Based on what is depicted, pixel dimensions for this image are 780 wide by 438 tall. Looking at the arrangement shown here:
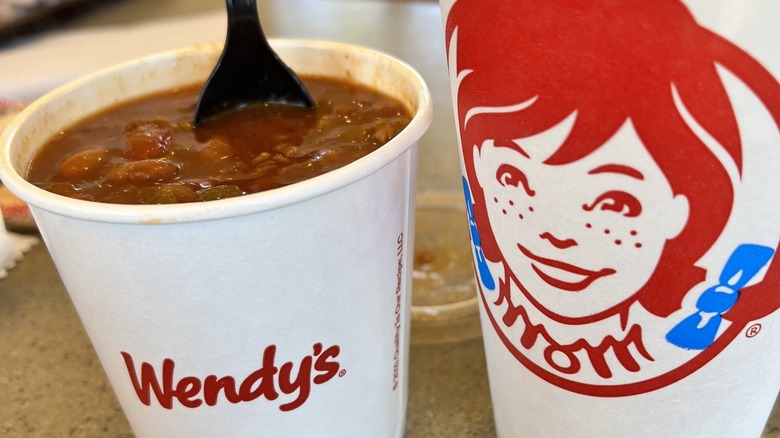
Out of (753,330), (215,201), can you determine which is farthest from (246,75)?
(753,330)

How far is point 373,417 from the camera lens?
59 cm

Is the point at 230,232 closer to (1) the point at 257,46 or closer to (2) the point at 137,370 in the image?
(2) the point at 137,370

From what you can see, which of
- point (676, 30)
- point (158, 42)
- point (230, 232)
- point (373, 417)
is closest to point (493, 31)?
point (676, 30)

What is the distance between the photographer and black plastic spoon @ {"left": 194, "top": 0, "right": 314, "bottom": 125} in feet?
2.09

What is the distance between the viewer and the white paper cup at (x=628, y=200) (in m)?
0.38

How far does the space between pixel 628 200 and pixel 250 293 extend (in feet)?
0.83

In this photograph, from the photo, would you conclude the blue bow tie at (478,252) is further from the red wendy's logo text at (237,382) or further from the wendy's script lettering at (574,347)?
the red wendy's logo text at (237,382)

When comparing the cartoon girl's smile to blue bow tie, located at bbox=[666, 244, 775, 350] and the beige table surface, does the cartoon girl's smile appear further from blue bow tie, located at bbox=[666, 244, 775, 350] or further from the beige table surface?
the beige table surface

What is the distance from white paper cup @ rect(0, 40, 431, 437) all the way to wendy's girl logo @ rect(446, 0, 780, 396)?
0.30ft

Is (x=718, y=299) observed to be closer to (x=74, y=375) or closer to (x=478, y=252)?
(x=478, y=252)

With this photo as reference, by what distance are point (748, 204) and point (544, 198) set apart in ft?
0.39

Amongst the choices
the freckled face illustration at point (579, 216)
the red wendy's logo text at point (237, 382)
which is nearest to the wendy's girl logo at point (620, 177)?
the freckled face illustration at point (579, 216)

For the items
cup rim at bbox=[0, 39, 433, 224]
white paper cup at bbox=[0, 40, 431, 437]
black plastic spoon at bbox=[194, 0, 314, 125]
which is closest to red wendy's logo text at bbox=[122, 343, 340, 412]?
white paper cup at bbox=[0, 40, 431, 437]

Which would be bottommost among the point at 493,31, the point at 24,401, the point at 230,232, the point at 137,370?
the point at 24,401
